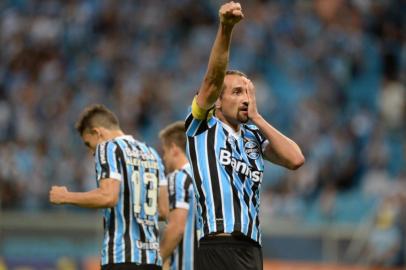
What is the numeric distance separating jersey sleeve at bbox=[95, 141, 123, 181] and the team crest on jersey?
1.30 meters

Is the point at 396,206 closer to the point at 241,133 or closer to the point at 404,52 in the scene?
the point at 404,52

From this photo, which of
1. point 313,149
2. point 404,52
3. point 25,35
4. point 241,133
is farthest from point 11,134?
point 241,133

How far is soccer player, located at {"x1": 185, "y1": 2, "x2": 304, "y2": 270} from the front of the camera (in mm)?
6609

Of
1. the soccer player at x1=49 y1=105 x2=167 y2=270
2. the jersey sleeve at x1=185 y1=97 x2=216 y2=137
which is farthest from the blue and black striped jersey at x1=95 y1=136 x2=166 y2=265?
the jersey sleeve at x1=185 y1=97 x2=216 y2=137

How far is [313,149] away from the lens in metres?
16.6

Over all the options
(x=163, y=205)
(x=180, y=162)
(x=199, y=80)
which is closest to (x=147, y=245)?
(x=163, y=205)

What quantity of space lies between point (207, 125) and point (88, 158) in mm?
10510

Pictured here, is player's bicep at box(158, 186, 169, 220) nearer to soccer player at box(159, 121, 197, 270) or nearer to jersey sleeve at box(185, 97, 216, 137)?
soccer player at box(159, 121, 197, 270)

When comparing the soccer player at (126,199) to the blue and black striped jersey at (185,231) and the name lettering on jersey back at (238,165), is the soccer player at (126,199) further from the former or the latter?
the name lettering on jersey back at (238,165)

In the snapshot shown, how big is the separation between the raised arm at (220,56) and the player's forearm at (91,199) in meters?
1.37

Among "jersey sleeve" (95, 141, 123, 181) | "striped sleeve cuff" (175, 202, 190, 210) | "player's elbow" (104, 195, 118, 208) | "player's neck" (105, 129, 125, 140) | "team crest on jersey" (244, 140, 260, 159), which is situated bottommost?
"player's elbow" (104, 195, 118, 208)

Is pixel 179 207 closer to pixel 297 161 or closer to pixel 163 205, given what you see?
pixel 163 205

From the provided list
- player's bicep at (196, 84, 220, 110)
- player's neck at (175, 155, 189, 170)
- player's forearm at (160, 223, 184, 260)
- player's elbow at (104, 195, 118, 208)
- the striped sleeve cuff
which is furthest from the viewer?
player's neck at (175, 155, 189, 170)

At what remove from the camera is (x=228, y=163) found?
6.74 meters
